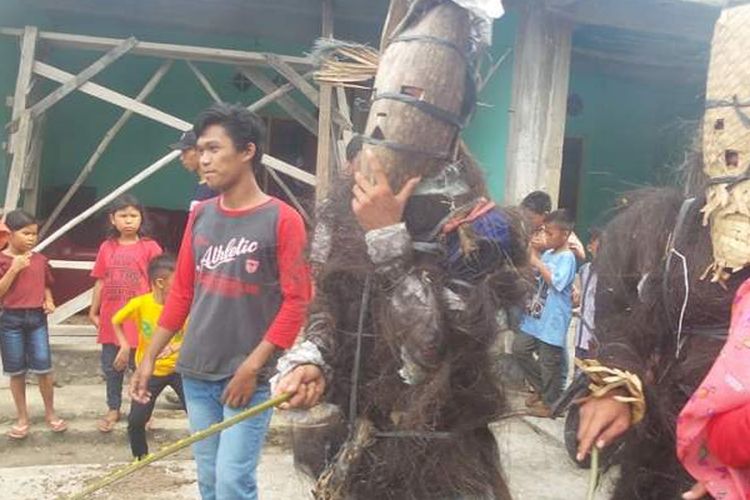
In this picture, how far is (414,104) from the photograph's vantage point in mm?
1846

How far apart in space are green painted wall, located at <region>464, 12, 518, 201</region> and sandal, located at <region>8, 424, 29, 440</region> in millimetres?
4161

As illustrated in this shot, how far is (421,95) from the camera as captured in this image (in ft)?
6.09

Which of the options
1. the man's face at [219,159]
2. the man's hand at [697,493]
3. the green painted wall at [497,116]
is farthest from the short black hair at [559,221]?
the man's hand at [697,493]

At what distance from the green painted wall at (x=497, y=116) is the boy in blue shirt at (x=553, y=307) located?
4.91ft

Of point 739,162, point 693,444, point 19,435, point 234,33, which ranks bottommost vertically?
point 19,435

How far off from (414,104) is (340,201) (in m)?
0.41

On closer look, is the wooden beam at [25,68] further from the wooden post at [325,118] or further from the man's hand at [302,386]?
the man's hand at [302,386]

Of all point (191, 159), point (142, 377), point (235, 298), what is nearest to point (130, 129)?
point (191, 159)

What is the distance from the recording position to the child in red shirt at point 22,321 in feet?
15.7

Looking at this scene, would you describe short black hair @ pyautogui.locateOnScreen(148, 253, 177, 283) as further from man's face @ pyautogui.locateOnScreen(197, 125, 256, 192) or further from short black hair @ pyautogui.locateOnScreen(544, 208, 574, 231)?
short black hair @ pyautogui.locateOnScreen(544, 208, 574, 231)

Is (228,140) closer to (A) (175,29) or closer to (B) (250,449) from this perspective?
(B) (250,449)

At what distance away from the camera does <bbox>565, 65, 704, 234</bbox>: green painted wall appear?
365 inches

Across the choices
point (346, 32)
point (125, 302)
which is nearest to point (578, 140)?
point (346, 32)

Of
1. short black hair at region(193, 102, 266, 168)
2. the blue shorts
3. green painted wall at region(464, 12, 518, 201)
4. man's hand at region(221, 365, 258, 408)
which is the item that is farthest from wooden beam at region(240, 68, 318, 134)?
man's hand at region(221, 365, 258, 408)
